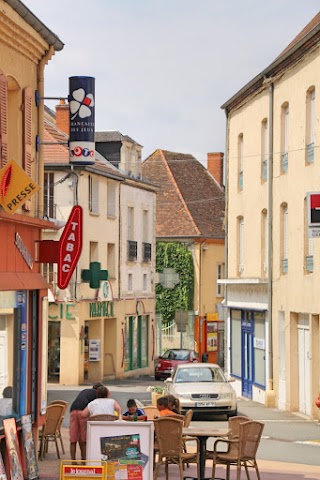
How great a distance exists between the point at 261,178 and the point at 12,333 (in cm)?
2017

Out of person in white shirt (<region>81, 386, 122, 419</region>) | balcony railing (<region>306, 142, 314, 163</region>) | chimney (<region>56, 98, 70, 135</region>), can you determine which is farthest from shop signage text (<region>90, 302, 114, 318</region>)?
person in white shirt (<region>81, 386, 122, 419</region>)

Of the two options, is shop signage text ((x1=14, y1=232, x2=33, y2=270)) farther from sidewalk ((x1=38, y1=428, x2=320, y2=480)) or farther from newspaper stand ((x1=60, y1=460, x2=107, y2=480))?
newspaper stand ((x1=60, y1=460, x2=107, y2=480))

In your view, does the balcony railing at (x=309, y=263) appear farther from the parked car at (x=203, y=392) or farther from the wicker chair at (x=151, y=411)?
the wicker chair at (x=151, y=411)

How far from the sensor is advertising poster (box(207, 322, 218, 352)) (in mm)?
55969

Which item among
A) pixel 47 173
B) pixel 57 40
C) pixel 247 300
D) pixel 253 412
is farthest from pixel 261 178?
pixel 57 40

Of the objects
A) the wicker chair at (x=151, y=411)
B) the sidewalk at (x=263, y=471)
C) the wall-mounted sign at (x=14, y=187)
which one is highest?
the wall-mounted sign at (x=14, y=187)

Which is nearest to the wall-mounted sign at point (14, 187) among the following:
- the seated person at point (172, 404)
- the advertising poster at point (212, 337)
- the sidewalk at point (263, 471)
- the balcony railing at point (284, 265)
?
the sidewalk at point (263, 471)

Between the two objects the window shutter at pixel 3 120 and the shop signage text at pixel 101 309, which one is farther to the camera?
the shop signage text at pixel 101 309

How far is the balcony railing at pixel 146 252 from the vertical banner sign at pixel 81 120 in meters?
37.9

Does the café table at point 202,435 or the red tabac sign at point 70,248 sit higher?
the red tabac sign at point 70,248

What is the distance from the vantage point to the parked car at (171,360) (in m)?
50.7

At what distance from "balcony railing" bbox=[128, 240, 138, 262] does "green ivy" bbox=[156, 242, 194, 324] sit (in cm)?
709

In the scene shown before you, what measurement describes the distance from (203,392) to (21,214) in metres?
11.7

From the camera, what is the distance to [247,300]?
38.4 m
